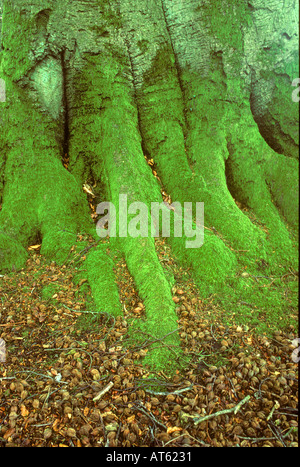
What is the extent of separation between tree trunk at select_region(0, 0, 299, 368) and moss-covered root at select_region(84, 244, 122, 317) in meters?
0.06

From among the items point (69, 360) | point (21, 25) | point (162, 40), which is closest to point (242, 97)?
point (162, 40)

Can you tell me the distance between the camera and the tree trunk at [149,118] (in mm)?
4230

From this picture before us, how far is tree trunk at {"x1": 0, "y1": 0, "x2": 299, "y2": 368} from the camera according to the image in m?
4.23

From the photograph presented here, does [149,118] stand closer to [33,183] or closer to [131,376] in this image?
[33,183]

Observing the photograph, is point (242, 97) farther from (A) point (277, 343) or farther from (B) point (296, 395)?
(B) point (296, 395)

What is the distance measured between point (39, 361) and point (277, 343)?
101 inches

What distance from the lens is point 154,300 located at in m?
3.33
